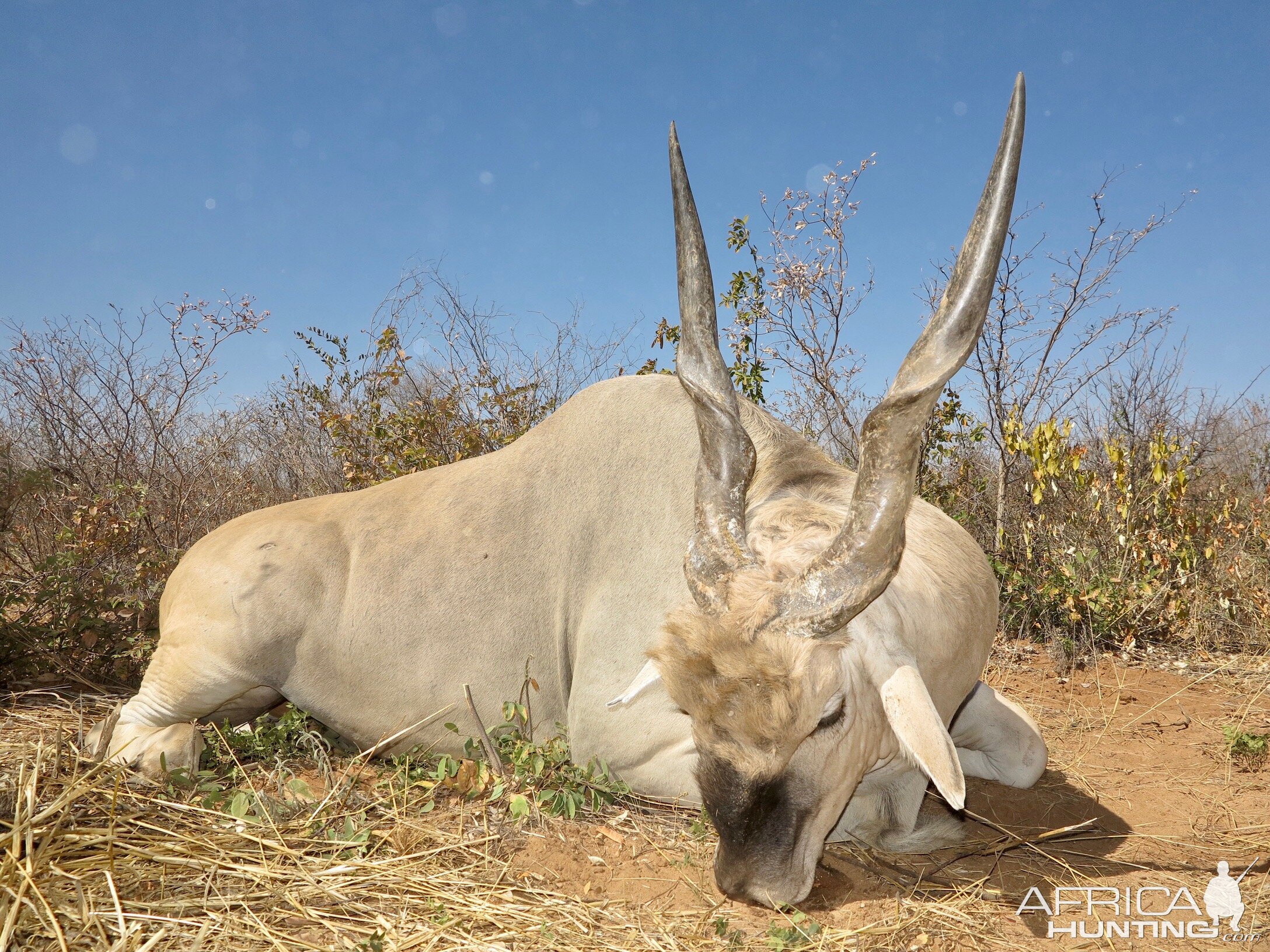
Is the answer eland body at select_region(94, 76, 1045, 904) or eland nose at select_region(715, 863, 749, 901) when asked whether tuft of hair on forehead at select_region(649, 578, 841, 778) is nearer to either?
eland body at select_region(94, 76, 1045, 904)

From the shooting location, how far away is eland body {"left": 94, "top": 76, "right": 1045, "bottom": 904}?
90.7 inches

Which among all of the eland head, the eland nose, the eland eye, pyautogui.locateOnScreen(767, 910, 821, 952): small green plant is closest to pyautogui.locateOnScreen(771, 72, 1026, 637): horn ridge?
the eland head

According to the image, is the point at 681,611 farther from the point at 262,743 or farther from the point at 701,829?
the point at 262,743

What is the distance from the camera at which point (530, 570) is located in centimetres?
353

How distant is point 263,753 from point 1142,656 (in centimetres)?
470

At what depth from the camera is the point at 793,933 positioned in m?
2.33

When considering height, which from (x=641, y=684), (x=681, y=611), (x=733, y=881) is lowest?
(x=733, y=881)

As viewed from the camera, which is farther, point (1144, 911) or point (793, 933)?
point (1144, 911)

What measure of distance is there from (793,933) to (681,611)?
862 mm

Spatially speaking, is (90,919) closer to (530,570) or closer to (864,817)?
(530,570)

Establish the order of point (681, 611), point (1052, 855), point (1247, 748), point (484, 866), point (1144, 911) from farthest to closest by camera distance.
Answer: point (1247, 748) → point (1052, 855) → point (484, 866) → point (1144, 911) → point (681, 611)

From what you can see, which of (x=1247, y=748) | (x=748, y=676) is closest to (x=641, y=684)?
(x=748, y=676)

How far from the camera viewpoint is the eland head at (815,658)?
225 centimetres

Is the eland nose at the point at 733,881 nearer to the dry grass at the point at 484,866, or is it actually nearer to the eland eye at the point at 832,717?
the dry grass at the point at 484,866
